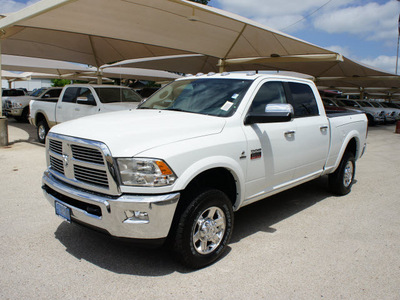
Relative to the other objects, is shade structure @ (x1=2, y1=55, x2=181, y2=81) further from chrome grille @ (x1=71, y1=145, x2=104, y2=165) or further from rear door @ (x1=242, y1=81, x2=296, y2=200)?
chrome grille @ (x1=71, y1=145, x2=104, y2=165)

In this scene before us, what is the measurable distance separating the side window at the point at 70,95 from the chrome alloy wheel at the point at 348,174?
25.5ft

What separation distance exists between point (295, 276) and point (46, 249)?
2569 millimetres

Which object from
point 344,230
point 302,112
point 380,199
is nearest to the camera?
point 344,230

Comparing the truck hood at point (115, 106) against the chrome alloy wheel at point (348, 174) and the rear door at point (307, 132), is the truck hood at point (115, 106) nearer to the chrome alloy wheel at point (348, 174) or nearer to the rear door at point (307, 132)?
the rear door at point (307, 132)

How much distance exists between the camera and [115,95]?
9.75m

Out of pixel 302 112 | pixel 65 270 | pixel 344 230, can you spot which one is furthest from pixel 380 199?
pixel 65 270

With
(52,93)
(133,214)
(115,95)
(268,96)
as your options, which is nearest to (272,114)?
(268,96)

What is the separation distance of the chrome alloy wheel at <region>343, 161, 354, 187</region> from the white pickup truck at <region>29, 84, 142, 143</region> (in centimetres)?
553

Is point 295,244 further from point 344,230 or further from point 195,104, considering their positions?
point 195,104

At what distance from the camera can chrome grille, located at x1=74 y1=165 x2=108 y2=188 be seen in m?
2.95

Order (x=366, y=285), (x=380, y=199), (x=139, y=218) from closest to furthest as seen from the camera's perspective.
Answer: (x=139, y=218) → (x=366, y=285) → (x=380, y=199)

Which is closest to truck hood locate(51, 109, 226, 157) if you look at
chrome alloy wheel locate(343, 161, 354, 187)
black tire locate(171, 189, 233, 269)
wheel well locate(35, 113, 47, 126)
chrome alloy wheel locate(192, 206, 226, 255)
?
black tire locate(171, 189, 233, 269)

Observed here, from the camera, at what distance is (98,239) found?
3887 mm

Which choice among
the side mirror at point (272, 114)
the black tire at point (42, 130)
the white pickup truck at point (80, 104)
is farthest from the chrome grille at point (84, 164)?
the black tire at point (42, 130)
